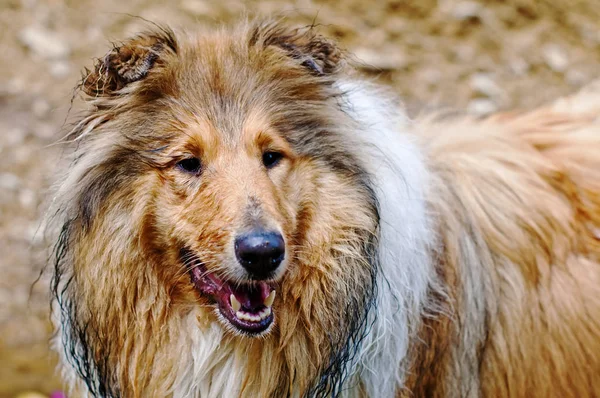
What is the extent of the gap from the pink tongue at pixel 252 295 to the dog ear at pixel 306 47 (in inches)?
35.7

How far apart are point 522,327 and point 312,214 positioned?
1158mm

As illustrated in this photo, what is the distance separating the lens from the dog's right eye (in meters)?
3.26

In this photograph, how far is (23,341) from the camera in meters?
5.96

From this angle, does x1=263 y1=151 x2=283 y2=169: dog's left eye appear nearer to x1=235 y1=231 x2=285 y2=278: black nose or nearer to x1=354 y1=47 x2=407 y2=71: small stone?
x1=235 y1=231 x2=285 y2=278: black nose

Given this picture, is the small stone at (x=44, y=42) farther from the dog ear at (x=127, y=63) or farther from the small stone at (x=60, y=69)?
the dog ear at (x=127, y=63)

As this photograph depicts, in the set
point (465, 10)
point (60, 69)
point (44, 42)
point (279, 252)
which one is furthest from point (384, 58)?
point (279, 252)

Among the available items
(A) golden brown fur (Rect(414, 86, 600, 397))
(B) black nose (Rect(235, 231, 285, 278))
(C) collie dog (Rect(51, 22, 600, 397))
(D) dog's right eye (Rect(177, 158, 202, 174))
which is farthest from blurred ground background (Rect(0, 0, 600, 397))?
(B) black nose (Rect(235, 231, 285, 278))

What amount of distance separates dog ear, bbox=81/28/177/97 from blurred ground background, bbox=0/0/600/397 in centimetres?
329

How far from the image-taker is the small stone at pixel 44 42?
22.9ft

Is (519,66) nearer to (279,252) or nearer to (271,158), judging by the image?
(271,158)

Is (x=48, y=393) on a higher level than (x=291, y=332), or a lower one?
lower

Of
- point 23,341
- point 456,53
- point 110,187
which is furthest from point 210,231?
point 456,53

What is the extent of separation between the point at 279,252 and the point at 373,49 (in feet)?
15.1

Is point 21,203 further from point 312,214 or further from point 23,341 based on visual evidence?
point 312,214
